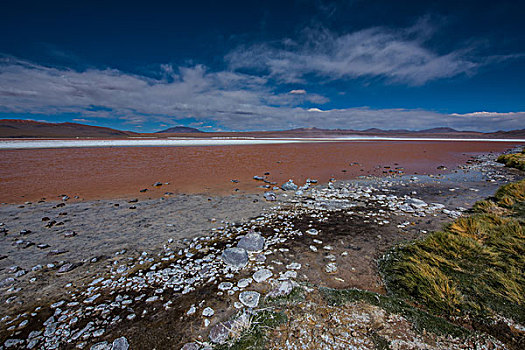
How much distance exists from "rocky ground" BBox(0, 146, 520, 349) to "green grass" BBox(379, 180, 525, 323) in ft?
1.07

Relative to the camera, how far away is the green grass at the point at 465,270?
255 centimetres

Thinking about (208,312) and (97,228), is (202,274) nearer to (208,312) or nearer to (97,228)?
(208,312)

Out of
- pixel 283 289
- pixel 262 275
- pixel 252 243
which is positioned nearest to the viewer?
pixel 283 289

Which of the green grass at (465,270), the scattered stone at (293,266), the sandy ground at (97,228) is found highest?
the green grass at (465,270)

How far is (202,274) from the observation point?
335 centimetres

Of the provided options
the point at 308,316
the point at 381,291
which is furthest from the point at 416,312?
the point at 308,316

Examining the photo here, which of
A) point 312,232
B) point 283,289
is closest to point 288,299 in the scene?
point 283,289

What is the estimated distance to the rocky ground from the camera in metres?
2.32

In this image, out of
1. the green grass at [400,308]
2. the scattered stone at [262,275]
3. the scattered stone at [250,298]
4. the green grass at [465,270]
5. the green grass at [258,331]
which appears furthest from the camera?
the scattered stone at [262,275]

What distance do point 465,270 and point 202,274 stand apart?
3.97 metres

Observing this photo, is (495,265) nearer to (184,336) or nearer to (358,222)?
(358,222)

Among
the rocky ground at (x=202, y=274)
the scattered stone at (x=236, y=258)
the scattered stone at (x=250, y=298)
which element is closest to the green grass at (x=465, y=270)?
the rocky ground at (x=202, y=274)

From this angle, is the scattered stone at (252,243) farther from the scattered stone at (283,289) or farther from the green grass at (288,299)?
the green grass at (288,299)

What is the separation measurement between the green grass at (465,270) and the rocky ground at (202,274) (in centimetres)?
33
